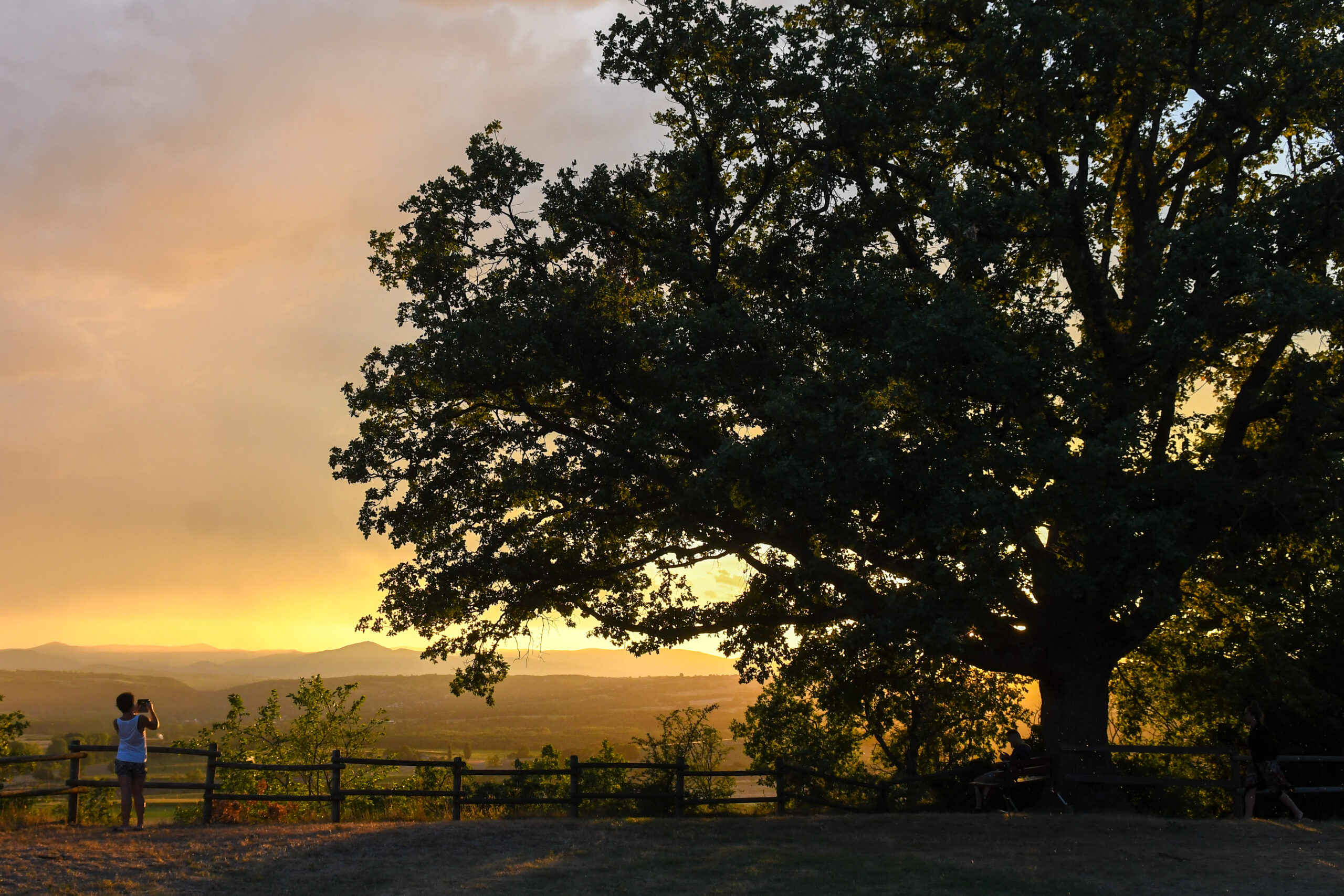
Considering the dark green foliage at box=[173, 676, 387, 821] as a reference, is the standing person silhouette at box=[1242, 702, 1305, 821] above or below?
above

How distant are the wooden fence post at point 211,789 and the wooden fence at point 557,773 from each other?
22mm

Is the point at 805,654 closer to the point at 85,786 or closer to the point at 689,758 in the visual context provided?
the point at 689,758

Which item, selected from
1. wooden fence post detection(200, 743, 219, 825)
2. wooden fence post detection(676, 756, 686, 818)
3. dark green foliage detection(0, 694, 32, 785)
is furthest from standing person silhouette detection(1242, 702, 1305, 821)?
dark green foliage detection(0, 694, 32, 785)

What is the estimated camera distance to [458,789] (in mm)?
19562

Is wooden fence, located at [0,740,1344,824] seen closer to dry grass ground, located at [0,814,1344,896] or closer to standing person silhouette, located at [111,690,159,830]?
standing person silhouette, located at [111,690,159,830]

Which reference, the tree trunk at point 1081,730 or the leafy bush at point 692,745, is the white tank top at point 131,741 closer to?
the leafy bush at point 692,745

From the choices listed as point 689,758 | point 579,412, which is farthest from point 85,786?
point 689,758

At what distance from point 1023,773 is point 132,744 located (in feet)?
54.5

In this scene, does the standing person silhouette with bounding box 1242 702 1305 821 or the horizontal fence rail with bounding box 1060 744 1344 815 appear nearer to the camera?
the standing person silhouette with bounding box 1242 702 1305 821

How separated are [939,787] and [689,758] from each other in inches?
372

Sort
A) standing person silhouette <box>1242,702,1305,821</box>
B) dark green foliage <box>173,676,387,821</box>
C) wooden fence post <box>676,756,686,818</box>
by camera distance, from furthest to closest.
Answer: dark green foliage <box>173,676,387,821</box>
wooden fence post <box>676,756,686,818</box>
standing person silhouette <box>1242,702,1305,821</box>

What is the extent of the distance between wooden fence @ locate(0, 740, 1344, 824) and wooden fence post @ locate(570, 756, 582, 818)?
0.02 m

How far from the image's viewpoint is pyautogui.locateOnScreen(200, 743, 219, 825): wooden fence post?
1781cm

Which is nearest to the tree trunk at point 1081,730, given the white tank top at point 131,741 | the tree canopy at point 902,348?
the tree canopy at point 902,348
